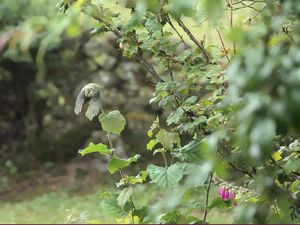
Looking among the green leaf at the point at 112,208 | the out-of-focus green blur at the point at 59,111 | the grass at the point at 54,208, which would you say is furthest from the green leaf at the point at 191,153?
the out-of-focus green blur at the point at 59,111

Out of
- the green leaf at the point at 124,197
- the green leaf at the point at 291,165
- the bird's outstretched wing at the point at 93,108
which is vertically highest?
the bird's outstretched wing at the point at 93,108

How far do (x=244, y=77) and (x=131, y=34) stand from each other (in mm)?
955

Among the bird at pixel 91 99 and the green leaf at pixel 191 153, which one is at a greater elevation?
the bird at pixel 91 99

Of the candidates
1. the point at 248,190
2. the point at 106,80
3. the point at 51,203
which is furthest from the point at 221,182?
the point at 106,80

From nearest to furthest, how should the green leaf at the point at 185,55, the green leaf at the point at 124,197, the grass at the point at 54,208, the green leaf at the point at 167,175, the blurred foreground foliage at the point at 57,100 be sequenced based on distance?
the green leaf at the point at 167,175
the green leaf at the point at 124,197
the green leaf at the point at 185,55
the grass at the point at 54,208
the blurred foreground foliage at the point at 57,100

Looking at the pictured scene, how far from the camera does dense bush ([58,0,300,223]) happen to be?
23.8 inches

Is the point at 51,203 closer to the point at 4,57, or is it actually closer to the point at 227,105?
the point at 4,57

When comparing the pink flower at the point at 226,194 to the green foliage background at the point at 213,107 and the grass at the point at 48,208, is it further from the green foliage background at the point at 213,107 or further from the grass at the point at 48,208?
the grass at the point at 48,208

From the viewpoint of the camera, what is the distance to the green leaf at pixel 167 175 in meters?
1.22

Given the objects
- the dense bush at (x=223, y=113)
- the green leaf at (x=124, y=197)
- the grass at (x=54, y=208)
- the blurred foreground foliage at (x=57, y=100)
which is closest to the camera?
the dense bush at (x=223, y=113)

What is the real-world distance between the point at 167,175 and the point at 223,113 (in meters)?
0.23

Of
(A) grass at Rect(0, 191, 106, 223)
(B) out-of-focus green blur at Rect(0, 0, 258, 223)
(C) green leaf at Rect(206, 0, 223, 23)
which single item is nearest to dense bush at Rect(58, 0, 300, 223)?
(C) green leaf at Rect(206, 0, 223, 23)

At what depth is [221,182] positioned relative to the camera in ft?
4.43

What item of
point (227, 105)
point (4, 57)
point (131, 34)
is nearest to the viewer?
point (227, 105)
